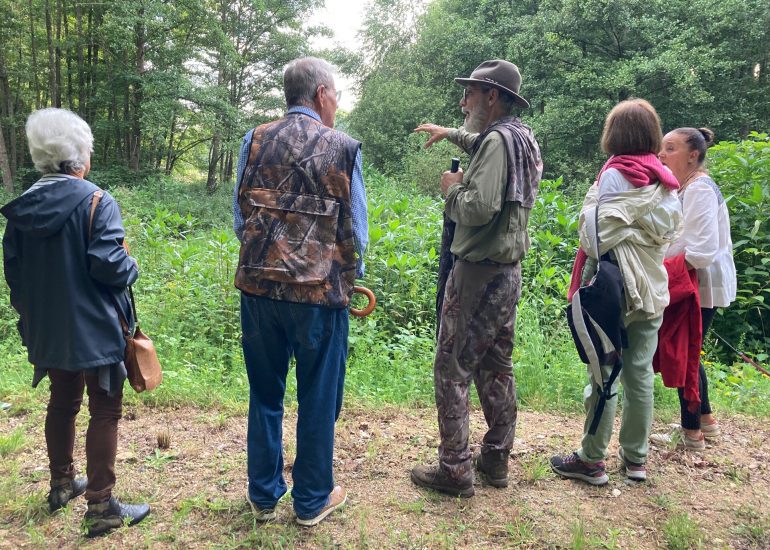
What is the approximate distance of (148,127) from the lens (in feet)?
55.0

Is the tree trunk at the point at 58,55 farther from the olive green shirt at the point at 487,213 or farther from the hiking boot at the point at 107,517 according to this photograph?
the olive green shirt at the point at 487,213

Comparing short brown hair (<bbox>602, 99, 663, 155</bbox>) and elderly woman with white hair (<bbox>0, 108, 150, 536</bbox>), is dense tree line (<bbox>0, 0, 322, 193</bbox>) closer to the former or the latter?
elderly woman with white hair (<bbox>0, 108, 150, 536</bbox>)

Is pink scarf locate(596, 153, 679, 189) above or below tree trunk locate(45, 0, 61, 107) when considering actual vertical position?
below

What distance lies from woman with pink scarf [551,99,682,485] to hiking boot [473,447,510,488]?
0.50 meters

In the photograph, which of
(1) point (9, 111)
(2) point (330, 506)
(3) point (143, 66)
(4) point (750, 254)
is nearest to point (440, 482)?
(2) point (330, 506)

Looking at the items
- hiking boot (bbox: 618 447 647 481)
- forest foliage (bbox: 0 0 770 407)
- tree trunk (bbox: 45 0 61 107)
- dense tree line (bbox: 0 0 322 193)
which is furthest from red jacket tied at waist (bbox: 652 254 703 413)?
tree trunk (bbox: 45 0 61 107)

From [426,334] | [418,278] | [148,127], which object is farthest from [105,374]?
[148,127]

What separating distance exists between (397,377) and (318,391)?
7.17ft

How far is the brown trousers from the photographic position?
2.47 meters

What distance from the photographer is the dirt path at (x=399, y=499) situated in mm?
2551

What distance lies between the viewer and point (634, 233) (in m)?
2.75

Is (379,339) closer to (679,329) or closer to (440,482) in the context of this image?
(440,482)

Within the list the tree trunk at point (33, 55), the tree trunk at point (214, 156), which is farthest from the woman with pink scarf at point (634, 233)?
the tree trunk at point (33, 55)

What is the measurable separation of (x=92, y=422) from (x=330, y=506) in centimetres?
121
